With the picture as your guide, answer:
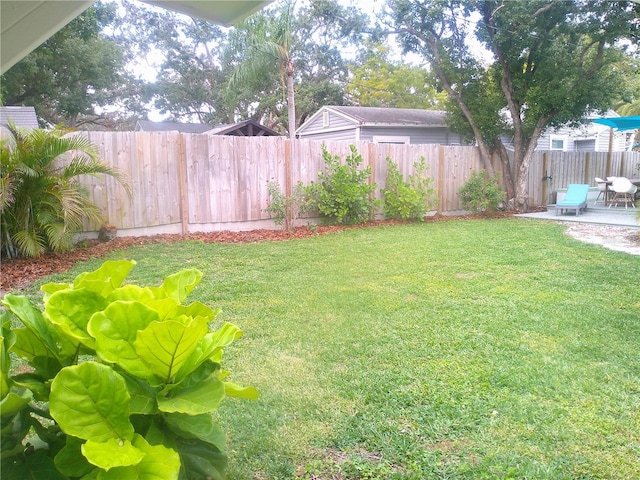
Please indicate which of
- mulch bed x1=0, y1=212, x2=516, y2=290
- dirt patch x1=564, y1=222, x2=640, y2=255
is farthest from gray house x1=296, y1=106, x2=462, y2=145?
dirt patch x1=564, y1=222, x2=640, y2=255

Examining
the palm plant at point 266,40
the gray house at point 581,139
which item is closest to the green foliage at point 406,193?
the palm plant at point 266,40

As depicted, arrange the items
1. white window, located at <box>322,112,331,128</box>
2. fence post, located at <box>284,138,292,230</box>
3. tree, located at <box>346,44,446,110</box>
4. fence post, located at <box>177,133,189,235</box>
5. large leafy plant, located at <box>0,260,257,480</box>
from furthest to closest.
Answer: tree, located at <box>346,44,446,110</box>, white window, located at <box>322,112,331,128</box>, fence post, located at <box>284,138,292,230</box>, fence post, located at <box>177,133,189,235</box>, large leafy plant, located at <box>0,260,257,480</box>

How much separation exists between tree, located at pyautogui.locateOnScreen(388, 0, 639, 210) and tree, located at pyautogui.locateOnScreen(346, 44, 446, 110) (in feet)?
46.7

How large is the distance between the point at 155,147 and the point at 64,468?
7.58 meters

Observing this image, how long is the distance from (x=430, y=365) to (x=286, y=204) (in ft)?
21.1

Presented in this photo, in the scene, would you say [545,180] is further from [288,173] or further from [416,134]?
[288,173]

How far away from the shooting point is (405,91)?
96.6 ft

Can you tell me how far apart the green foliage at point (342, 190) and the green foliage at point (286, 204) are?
A: 21cm

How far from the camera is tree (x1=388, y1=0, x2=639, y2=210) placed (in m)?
10.9

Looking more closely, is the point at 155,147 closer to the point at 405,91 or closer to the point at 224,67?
the point at 224,67

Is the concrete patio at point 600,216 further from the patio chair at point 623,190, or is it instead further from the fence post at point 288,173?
the fence post at point 288,173

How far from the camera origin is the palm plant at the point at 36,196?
5.90 metres

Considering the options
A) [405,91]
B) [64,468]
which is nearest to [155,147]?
[64,468]

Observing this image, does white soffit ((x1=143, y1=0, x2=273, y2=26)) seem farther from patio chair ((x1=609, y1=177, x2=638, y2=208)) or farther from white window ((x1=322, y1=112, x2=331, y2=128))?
white window ((x1=322, y1=112, x2=331, y2=128))
